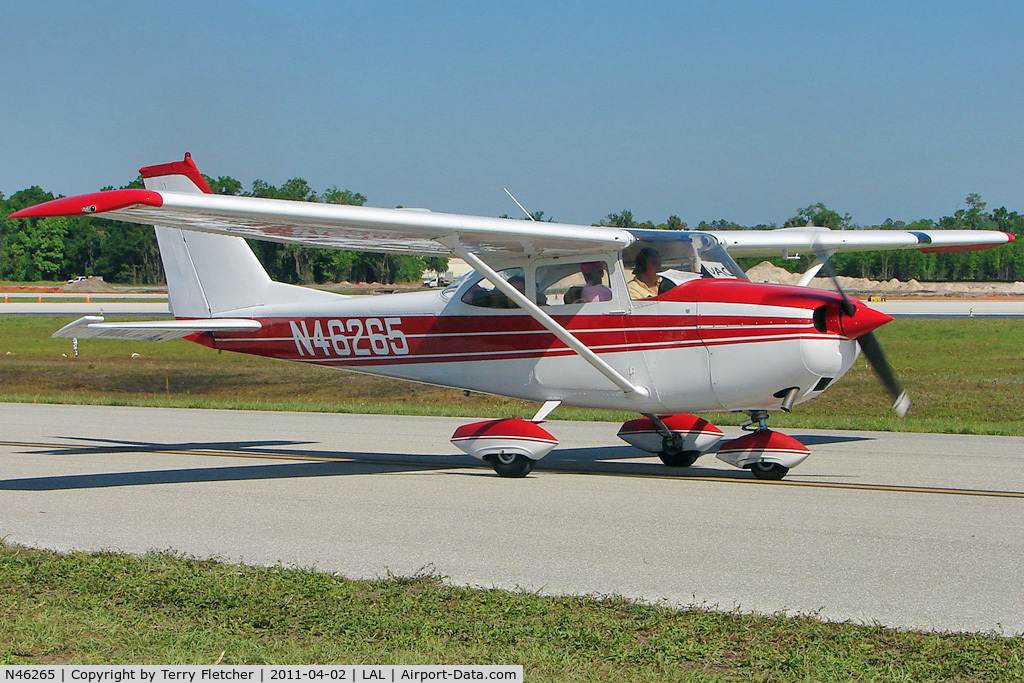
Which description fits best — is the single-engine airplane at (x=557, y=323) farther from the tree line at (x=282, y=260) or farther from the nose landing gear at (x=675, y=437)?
the tree line at (x=282, y=260)

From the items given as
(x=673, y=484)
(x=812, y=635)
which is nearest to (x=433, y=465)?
Result: (x=673, y=484)

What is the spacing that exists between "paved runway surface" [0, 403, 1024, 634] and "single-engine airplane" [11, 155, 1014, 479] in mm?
730

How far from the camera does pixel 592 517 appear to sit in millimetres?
8078

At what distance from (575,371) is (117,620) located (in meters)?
5.95

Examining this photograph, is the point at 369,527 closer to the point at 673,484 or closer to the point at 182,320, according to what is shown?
the point at 673,484

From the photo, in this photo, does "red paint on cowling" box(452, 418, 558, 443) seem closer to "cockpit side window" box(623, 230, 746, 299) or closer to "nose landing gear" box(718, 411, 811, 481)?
"cockpit side window" box(623, 230, 746, 299)

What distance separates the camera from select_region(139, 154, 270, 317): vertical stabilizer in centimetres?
1293

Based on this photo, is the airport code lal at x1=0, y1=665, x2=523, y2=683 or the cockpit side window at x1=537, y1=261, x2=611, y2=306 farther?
the cockpit side window at x1=537, y1=261, x2=611, y2=306

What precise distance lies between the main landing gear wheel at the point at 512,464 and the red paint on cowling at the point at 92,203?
14.3 ft

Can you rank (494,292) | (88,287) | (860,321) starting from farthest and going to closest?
(88,287) → (494,292) → (860,321)

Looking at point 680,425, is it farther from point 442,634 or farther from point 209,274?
point 442,634

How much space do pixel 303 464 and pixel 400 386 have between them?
36.8ft

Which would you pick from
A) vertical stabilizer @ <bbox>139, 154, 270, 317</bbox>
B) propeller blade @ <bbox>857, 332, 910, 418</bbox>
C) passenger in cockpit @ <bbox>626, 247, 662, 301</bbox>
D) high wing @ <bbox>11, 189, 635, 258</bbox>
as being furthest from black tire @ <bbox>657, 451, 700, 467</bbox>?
vertical stabilizer @ <bbox>139, 154, 270, 317</bbox>

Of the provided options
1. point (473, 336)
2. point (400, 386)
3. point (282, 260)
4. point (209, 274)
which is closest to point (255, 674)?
point (473, 336)
